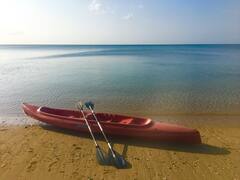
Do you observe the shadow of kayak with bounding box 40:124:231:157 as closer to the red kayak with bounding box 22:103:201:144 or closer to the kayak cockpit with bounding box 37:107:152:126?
the red kayak with bounding box 22:103:201:144

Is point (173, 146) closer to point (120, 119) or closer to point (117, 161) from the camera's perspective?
point (117, 161)

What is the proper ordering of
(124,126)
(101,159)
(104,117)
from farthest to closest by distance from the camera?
(104,117)
(124,126)
(101,159)

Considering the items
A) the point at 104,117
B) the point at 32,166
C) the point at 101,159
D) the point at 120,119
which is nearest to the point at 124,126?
the point at 120,119

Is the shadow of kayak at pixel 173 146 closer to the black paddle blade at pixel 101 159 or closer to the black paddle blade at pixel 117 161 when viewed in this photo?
the black paddle blade at pixel 117 161

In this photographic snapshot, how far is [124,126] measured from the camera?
30.7 feet

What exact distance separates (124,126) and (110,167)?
6.88 feet

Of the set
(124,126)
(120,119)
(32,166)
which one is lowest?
(32,166)

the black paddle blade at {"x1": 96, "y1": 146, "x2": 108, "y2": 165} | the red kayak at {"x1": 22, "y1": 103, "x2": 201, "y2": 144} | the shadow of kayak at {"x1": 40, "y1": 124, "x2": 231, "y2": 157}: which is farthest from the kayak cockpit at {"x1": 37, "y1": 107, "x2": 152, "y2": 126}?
the black paddle blade at {"x1": 96, "y1": 146, "x2": 108, "y2": 165}

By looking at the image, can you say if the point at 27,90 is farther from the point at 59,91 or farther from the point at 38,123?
the point at 38,123

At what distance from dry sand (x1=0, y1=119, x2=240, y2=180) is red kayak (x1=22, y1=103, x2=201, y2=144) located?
254 mm

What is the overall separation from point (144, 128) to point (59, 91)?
10422mm

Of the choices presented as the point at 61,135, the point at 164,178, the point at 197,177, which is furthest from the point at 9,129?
the point at 197,177

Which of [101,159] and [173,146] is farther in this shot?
[173,146]

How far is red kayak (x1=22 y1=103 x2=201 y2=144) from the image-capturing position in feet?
29.0
